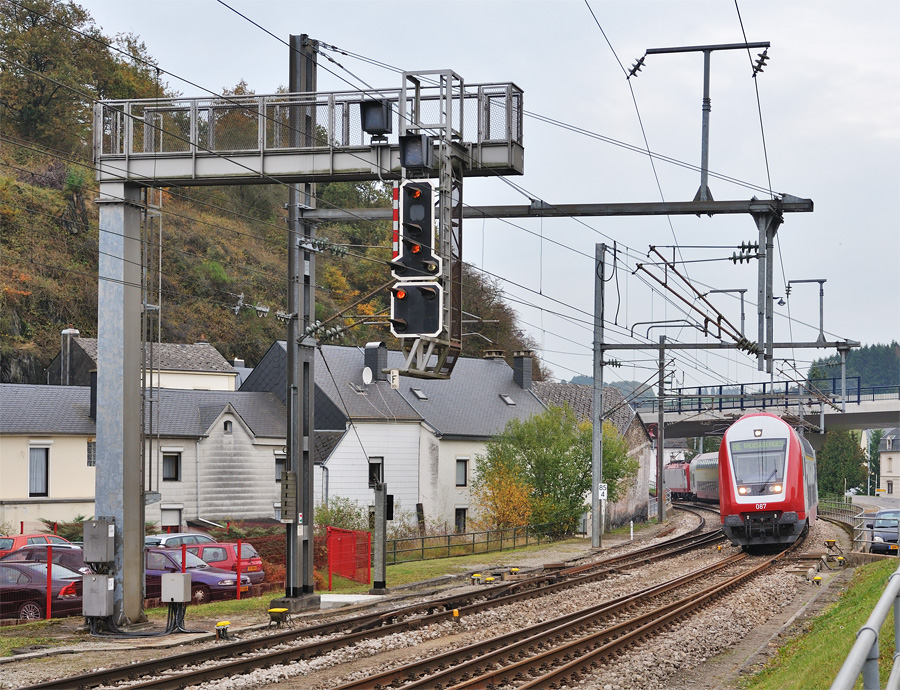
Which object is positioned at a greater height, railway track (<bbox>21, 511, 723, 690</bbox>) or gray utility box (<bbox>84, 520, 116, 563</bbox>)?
gray utility box (<bbox>84, 520, 116, 563</bbox>)

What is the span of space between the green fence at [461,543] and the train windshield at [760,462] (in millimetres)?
9919

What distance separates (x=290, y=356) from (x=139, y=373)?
311 cm

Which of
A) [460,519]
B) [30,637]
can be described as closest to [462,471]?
[460,519]

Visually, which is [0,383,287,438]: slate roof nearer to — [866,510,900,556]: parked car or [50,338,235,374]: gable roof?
[50,338,235,374]: gable roof

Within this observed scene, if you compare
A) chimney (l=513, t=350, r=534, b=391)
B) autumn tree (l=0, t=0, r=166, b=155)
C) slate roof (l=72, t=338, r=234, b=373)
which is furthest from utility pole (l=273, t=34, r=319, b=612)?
autumn tree (l=0, t=0, r=166, b=155)

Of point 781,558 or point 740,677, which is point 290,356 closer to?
point 740,677

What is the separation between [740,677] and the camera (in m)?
14.7

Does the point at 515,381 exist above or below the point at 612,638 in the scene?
above

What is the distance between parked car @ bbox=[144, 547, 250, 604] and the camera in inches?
977

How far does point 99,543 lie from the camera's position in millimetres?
19609

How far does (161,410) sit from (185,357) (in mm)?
13897

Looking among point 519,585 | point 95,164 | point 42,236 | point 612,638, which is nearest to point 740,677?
point 612,638

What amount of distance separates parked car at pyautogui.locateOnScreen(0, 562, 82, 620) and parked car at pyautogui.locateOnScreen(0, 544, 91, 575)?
8.35 ft

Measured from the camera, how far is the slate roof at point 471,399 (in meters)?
53.9
